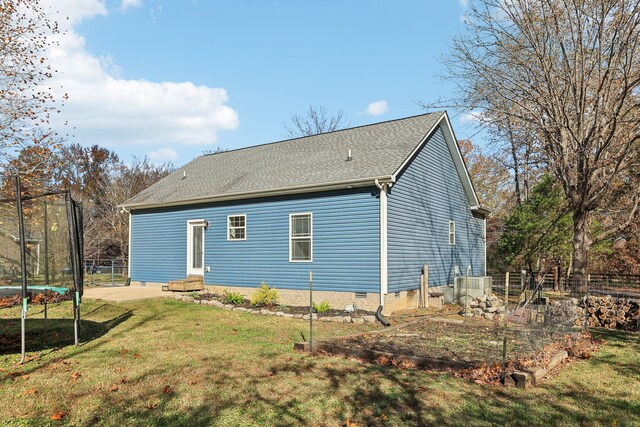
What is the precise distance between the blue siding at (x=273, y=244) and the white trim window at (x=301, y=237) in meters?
0.15

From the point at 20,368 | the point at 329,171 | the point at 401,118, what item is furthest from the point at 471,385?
the point at 401,118

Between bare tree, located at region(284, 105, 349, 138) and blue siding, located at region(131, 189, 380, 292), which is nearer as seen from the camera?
blue siding, located at region(131, 189, 380, 292)

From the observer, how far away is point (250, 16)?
46.5ft

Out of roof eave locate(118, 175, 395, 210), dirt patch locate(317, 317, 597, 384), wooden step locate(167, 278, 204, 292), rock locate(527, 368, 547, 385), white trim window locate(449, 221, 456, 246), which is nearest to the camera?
rock locate(527, 368, 547, 385)

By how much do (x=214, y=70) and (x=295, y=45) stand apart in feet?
11.0

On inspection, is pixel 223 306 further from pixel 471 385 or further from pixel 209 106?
pixel 209 106

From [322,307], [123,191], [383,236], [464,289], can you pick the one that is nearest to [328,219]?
[383,236]

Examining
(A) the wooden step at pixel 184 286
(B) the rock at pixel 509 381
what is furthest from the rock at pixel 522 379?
(A) the wooden step at pixel 184 286

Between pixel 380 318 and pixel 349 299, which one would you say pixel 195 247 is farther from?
pixel 380 318

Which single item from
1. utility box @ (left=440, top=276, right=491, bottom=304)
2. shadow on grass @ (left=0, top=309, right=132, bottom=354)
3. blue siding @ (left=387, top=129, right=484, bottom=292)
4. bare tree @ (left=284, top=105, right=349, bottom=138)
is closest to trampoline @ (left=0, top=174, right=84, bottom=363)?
shadow on grass @ (left=0, top=309, right=132, bottom=354)

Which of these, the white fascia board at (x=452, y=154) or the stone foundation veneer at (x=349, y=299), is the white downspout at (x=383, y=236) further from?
the white fascia board at (x=452, y=154)

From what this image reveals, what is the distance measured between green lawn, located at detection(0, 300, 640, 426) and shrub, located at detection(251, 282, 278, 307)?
4608 mm

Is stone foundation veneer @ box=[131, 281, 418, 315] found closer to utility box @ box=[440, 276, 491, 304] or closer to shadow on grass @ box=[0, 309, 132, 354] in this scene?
utility box @ box=[440, 276, 491, 304]

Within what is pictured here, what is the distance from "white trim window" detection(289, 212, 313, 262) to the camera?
1330 cm
